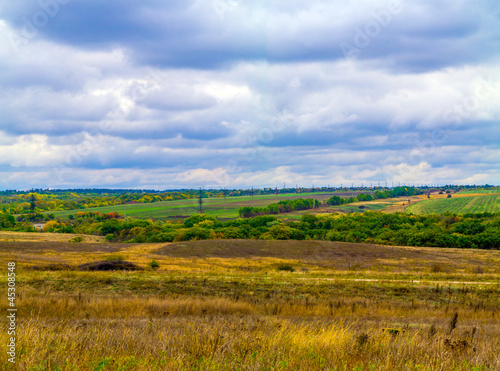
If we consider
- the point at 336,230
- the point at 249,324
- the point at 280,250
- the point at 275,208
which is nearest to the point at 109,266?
the point at 249,324

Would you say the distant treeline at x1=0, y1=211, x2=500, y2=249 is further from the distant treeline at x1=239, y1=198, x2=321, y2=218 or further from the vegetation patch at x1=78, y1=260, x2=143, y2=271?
the vegetation patch at x1=78, y1=260, x2=143, y2=271

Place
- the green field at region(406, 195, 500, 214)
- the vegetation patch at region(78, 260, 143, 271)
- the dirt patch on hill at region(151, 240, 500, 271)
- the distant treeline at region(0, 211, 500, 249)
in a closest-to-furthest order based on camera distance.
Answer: the vegetation patch at region(78, 260, 143, 271), the dirt patch on hill at region(151, 240, 500, 271), the distant treeline at region(0, 211, 500, 249), the green field at region(406, 195, 500, 214)

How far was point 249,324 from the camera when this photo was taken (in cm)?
1098

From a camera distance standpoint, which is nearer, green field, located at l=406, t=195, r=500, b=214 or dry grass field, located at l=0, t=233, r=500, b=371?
dry grass field, located at l=0, t=233, r=500, b=371

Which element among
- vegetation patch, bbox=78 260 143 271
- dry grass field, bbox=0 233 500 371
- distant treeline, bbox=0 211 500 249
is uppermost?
dry grass field, bbox=0 233 500 371

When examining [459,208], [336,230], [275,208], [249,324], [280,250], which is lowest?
[336,230]

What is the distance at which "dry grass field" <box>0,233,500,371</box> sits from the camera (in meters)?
6.59

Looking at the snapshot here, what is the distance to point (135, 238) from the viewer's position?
3529 inches

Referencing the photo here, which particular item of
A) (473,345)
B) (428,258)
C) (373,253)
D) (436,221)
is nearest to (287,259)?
(373,253)

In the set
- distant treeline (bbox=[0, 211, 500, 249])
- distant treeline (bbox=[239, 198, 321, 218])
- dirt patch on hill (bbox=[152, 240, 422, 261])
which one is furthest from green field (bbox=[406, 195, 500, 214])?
dirt patch on hill (bbox=[152, 240, 422, 261])

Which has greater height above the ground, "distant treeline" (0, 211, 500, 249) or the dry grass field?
the dry grass field

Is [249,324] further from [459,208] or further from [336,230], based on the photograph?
[459,208]

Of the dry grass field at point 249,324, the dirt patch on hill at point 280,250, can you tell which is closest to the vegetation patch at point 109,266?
the dry grass field at point 249,324

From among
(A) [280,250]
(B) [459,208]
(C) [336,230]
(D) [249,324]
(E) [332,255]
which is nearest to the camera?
(D) [249,324]
